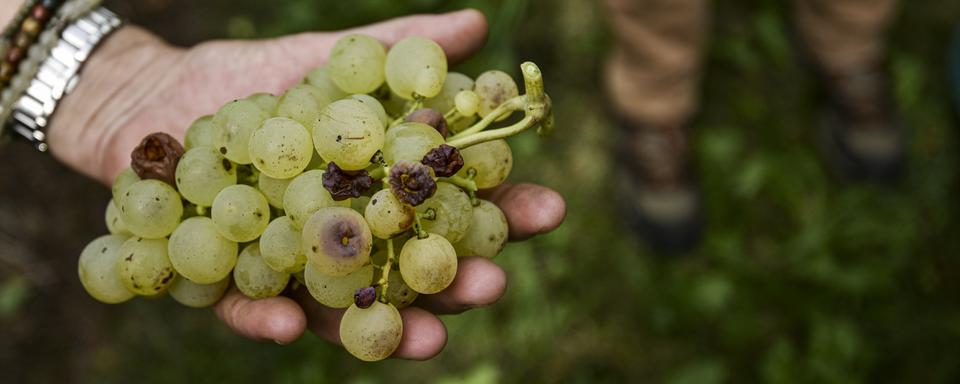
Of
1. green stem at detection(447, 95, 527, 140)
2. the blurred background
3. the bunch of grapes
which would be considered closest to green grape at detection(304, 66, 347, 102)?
the bunch of grapes

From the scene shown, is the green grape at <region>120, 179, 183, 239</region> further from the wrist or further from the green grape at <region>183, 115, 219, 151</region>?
the wrist

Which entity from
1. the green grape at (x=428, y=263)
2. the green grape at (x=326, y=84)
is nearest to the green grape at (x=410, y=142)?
the green grape at (x=428, y=263)

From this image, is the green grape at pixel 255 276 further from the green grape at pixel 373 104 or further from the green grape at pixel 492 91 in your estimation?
the green grape at pixel 492 91

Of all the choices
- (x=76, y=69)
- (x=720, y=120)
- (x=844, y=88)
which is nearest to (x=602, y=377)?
(x=720, y=120)

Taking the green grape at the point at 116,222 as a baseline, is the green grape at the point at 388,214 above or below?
above

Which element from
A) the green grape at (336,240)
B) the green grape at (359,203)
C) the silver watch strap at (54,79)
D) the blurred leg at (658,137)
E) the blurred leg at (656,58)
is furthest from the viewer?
the blurred leg at (658,137)

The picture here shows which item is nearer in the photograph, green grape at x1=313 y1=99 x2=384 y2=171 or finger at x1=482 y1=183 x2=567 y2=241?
green grape at x1=313 y1=99 x2=384 y2=171
